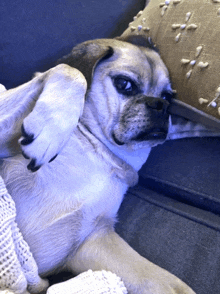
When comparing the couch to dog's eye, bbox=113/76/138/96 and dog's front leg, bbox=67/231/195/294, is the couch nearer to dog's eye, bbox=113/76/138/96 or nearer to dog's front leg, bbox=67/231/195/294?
dog's front leg, bbox=67/231/195/294

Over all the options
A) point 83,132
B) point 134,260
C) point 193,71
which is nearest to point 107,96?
point 83,132

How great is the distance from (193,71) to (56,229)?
0.72 meters

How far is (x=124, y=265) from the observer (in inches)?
32.6

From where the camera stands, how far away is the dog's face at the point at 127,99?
1.04 m

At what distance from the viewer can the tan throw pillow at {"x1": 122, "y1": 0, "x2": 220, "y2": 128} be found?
3.11 feet

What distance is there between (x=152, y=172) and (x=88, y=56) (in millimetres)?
553

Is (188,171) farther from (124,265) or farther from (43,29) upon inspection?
(43,29)

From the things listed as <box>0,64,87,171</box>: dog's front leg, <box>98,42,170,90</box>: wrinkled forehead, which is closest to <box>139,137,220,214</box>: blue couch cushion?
<box>98,42,170,90</box>: wrinkled forehead

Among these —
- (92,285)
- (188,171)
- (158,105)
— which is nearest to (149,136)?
(158,105)

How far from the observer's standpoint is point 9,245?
64cm

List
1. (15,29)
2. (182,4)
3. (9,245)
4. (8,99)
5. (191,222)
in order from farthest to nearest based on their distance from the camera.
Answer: (15,29)
(182,4)
(191,222)
(8,99)
(9,245)

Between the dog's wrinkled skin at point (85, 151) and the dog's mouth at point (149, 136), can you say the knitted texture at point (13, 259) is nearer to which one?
the dog's wrinkled skin at point (85, 151)

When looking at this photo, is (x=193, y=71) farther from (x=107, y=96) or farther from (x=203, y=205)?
(x=203, y=205)

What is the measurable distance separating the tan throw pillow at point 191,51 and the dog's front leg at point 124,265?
524mm
